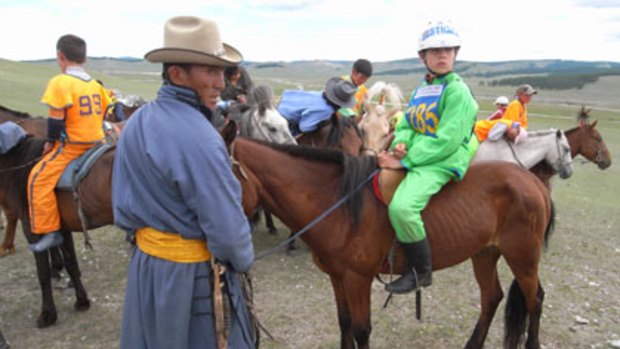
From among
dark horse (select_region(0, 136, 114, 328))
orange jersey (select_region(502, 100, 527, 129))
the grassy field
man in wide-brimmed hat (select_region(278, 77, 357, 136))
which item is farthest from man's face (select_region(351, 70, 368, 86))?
dark horse (select_region(0, 136, 114, 328))

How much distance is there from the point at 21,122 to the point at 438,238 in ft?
21.1

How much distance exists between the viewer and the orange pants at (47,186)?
437 centimetres

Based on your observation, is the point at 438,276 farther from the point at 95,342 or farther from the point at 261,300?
the point at 95,342

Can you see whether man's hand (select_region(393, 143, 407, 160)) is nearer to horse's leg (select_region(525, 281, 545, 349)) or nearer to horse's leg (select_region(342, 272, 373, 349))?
horse's leg (select_region(342, 272, 373, 349))

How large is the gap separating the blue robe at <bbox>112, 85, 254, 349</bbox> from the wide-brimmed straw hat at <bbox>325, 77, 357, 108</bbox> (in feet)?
15.1

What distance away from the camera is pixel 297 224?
342 centimetres

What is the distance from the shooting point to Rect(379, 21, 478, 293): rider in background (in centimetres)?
335

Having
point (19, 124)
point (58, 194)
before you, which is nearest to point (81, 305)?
point (58, 194)

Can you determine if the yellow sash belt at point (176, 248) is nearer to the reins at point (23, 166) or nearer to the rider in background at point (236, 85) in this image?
the reins at point (23, 166)

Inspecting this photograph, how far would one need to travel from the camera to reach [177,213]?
1867 mm

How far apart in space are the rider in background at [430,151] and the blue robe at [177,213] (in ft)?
5.49

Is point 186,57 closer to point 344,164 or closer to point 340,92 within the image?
point 344,164

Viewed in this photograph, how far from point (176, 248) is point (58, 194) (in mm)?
3265

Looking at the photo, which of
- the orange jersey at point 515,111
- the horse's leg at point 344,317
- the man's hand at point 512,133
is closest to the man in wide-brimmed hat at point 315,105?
the man's hand at point 512,133
